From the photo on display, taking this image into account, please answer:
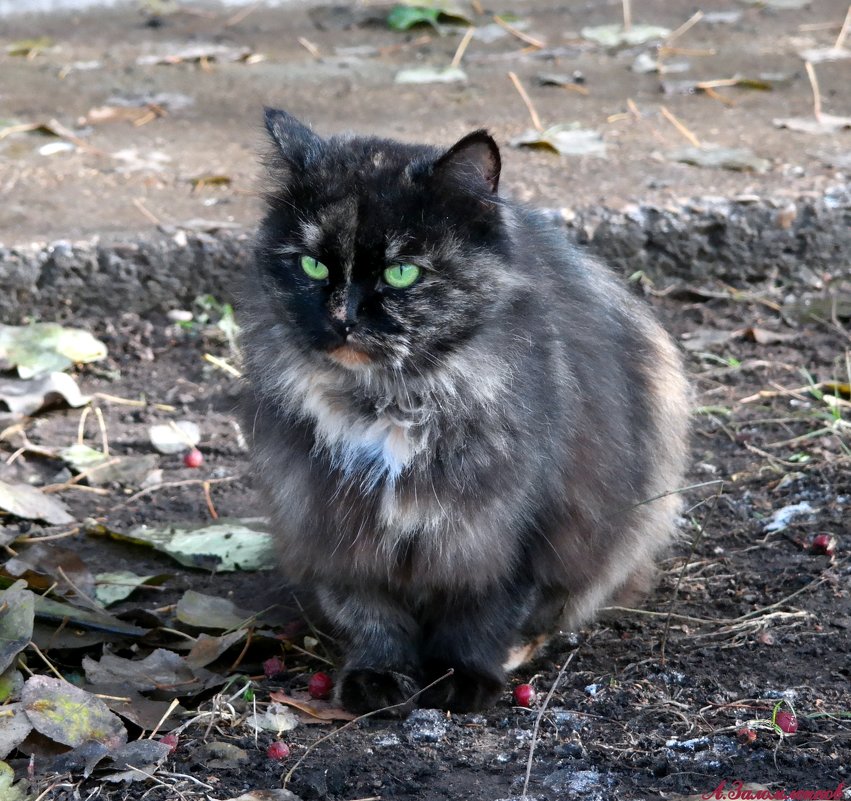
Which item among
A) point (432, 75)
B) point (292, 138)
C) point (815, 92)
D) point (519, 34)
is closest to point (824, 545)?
point (292, 138)

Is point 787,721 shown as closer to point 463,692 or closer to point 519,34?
point 463,692

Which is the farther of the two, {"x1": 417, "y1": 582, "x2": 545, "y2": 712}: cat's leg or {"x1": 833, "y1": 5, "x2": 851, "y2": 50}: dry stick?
{"x1": 833, "y1": 5, "x2": 851, "y2": 50}: dry stick

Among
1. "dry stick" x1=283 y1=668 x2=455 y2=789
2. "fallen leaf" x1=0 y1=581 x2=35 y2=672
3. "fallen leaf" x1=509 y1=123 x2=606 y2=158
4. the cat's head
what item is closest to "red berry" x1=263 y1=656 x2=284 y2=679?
"dry stick" x1=283 y1=668 x2=455 y2=789

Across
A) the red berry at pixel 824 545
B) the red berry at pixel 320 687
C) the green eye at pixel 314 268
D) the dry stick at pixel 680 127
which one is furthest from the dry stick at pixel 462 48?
the red berry at pixel 320 687

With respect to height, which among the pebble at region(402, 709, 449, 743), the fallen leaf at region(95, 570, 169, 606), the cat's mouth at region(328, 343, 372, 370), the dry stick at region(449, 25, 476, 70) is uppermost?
the cat's mouth at region(328, 343, 372, 370)

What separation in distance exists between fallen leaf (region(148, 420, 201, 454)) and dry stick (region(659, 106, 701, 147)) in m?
2.63

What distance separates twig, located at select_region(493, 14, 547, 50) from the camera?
254 inches

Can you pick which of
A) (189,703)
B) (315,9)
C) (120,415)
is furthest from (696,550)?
(315,9)

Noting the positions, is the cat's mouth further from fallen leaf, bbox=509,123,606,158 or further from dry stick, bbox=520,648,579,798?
fallen leaf, bbox=509,123,606,158

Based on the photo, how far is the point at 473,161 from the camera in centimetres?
265

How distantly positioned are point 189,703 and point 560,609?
38.5 inches

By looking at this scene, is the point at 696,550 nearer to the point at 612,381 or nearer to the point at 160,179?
the point at 612,381

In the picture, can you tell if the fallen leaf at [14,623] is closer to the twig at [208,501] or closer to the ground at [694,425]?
the ground at [694,425]

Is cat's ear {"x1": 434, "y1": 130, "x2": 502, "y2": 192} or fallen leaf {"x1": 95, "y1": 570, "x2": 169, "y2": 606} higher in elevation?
cat's ear {"x1": 434, "y1": 130, "x2": 502, "y2": 192}
